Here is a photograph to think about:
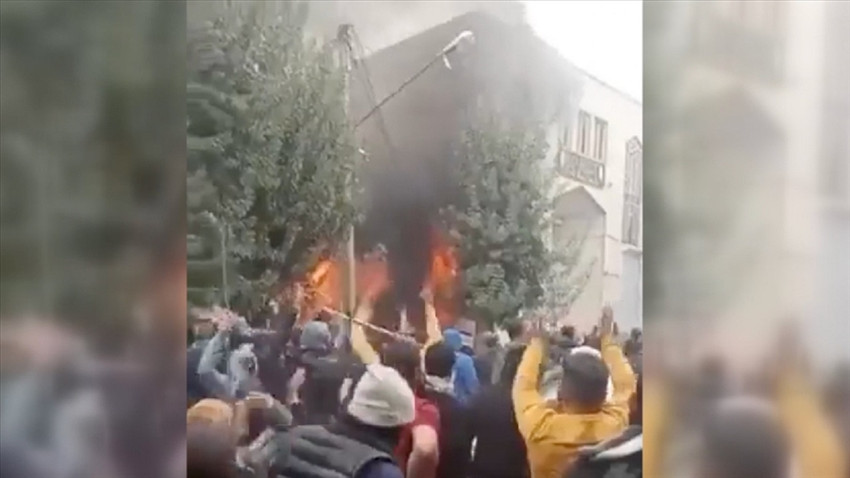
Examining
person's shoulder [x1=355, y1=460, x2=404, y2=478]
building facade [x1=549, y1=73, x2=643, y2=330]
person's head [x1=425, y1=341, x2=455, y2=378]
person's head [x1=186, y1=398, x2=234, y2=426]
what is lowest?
person's shoulder [x1=355, y1=460, x2=404, y2=478]

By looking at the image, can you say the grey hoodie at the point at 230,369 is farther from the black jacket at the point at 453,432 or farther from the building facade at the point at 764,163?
the building facade at the point at 764,163

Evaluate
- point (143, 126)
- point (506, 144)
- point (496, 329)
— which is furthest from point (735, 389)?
point (143, 126)

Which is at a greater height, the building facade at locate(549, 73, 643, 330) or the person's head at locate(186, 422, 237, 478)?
the building facade at locate(549, 73, 643, 330)

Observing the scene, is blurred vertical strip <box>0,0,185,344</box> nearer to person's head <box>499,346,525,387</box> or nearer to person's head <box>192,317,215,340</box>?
person's head <box>192,317,215,340</box>

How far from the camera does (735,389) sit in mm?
1297

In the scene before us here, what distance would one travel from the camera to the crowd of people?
1.30m

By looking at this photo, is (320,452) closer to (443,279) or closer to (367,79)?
(443,279)

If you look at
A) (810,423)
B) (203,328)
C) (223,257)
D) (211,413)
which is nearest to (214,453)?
(211,413)

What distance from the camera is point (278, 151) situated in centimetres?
133

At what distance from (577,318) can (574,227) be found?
0.13 meters

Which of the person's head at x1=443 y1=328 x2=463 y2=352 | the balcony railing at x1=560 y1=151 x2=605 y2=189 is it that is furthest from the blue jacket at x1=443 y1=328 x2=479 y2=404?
the balcony railing at x1=560 y1=151 x2=605 y2=189

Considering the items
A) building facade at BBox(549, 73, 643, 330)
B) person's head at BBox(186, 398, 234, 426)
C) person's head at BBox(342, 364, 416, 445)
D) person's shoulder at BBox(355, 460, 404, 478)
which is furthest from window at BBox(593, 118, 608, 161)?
person's head at BBox(186, 398, 234, 426)

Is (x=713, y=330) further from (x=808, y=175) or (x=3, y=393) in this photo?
(x=3, y=393)

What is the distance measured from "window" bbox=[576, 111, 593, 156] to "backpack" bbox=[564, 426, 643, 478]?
1.28ft
